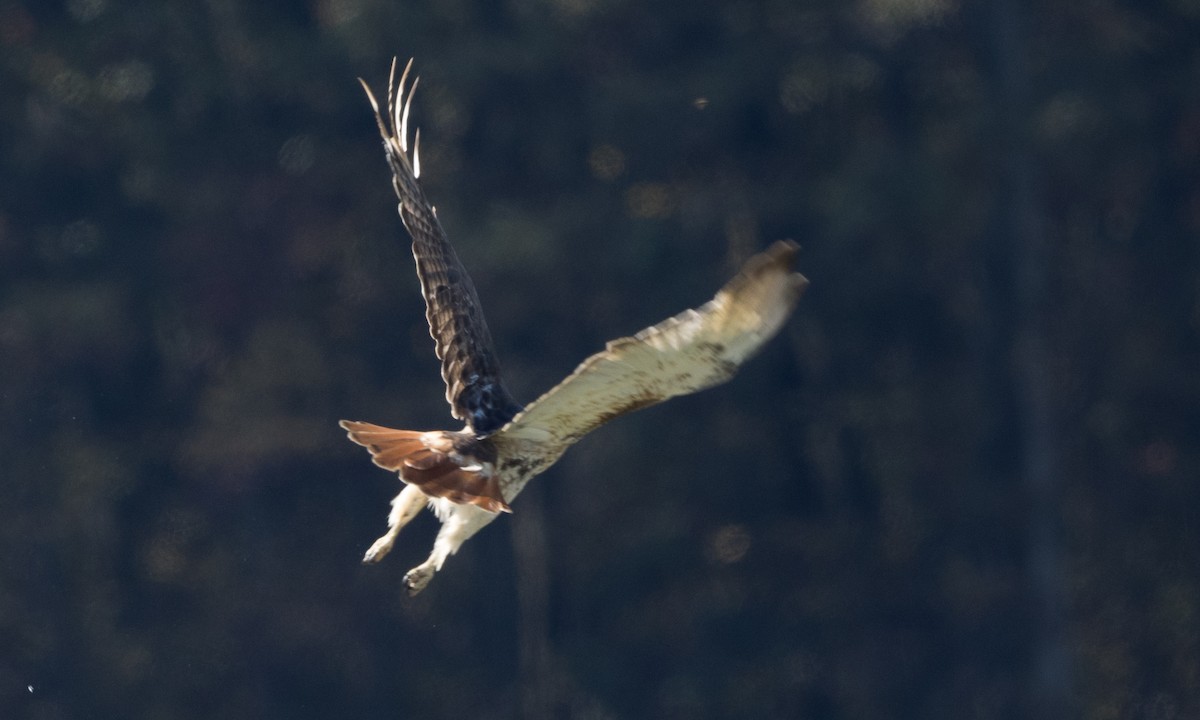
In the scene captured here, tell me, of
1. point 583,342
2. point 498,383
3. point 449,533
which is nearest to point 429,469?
point 449,533

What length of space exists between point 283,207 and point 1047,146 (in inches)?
245

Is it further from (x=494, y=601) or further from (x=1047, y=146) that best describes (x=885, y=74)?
(x=494, y=601)

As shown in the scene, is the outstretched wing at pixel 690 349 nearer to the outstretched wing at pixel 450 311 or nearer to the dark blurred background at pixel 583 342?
the outstretched wing at pixel 450 311

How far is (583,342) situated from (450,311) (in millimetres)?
9595

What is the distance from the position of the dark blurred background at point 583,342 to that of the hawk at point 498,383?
8828 millimetres

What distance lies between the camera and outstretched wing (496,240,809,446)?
5.85 meters

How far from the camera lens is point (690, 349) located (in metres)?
6.12

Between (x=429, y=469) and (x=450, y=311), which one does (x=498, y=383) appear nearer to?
(x=450, y=311)

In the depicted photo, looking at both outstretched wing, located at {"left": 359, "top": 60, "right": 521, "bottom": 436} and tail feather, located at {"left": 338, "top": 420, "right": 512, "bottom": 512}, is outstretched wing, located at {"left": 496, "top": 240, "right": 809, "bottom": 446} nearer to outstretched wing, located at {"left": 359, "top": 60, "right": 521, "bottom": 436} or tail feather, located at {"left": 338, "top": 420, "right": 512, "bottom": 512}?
tail feather, located at {"left": 338, "top": 420, "right": 512, "bottom": 512}

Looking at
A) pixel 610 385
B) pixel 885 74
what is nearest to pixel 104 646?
pixel 885 74

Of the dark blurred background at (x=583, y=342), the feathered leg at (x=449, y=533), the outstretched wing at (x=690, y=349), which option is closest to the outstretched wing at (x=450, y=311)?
the feathered leg at (x=449, y=533)

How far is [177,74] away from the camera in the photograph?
1777 cm

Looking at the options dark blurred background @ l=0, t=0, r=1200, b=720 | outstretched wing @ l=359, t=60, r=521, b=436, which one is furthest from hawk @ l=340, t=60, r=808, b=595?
dark blurred background @ l=0, t=0, r=1200, b=720

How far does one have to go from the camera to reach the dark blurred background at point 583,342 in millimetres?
17672
